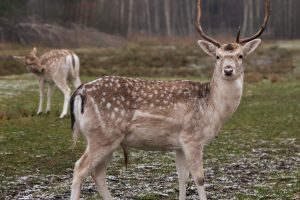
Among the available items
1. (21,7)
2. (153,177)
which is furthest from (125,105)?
(21,7)

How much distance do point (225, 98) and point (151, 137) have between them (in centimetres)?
124

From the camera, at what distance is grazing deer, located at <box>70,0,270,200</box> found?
872 cm

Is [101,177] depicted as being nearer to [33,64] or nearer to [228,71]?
[228,71]

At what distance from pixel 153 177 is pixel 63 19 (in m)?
51.3

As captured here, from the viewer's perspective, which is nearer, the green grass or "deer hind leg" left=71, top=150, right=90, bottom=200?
"deer hind leg" left=71, top=150, right=90, bottom=200

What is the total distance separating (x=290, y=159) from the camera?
13422 mm

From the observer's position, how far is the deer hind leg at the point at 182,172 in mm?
9152

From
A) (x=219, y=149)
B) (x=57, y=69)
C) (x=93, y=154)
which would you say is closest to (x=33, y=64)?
(x=57, y=69)

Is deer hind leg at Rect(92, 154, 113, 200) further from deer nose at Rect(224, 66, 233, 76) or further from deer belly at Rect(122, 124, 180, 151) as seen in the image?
deer nose at Rect(224, 66, 233, 76)

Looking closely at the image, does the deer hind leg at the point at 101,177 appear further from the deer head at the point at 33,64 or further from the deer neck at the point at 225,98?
the deer head at the point at 33,64

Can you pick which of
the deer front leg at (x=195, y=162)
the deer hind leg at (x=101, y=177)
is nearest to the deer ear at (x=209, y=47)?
the deer front leg at (x=195, y=162)

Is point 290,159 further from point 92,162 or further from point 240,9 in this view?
point 240,9

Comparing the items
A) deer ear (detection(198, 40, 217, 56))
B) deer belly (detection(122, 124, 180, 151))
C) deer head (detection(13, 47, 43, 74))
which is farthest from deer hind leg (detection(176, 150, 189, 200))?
deer head (detection(13, 47, 43, 74))

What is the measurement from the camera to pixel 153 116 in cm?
888
